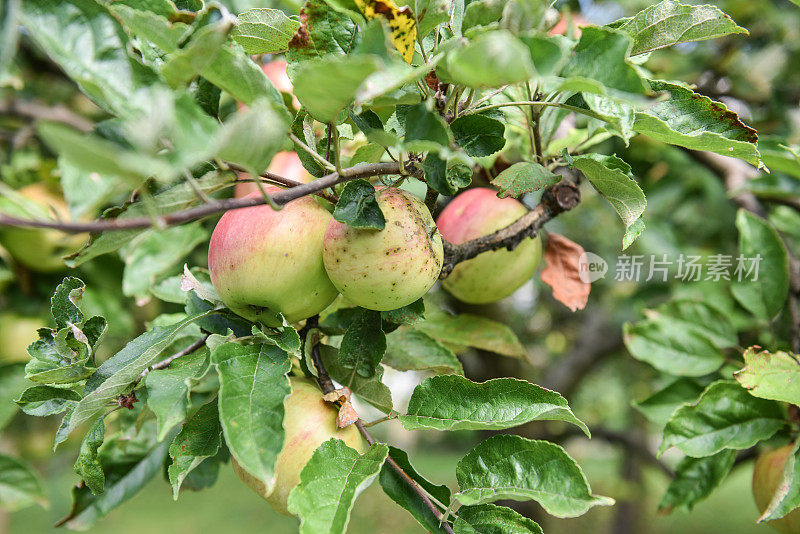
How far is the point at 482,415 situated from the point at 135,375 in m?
0.38

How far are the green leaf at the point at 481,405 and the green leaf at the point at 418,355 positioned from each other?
0.41 ft

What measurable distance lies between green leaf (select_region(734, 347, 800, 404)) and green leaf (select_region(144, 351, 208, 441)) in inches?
29.3

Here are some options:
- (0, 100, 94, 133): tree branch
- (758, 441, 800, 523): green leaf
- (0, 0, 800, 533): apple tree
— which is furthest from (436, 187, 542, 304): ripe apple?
(0, 100, 94, 133): tree branch

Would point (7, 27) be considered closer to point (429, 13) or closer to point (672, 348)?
point (429, 13)

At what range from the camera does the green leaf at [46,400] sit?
2.13ft

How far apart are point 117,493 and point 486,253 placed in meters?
0.70

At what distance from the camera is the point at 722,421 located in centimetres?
91

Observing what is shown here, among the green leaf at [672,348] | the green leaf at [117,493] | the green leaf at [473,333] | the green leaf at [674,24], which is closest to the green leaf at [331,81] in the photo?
the green leaf at [674,24]

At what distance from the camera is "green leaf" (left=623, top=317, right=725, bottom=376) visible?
1.10 meters

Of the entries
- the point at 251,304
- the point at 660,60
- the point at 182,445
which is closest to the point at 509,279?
the point at 251,304

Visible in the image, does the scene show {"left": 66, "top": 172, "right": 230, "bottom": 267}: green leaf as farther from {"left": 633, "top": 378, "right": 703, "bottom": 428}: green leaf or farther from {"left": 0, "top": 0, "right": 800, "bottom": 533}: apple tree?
{"left": 633, "top": 378, "right": 703, "bottom": 428}: green leaf

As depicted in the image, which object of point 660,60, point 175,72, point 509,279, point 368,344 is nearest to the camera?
point 175,72

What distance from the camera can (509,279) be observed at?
0.92 metres

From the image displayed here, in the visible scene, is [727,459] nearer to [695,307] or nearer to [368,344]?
[695,307]
